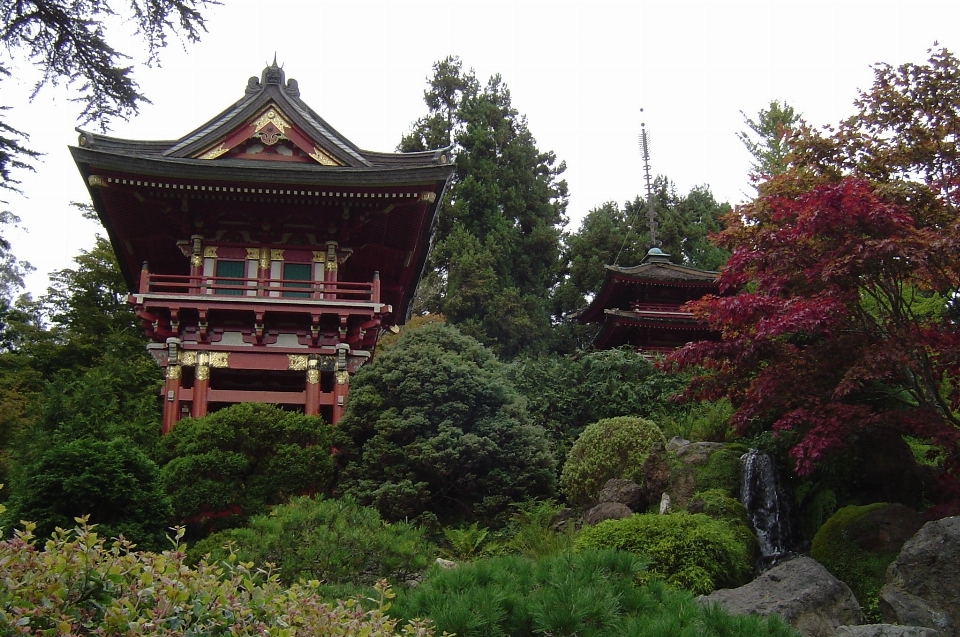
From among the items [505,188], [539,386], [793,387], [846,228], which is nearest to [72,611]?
[793,387]

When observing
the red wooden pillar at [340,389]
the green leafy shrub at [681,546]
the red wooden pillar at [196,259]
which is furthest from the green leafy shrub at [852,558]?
the red wooden pillar at [196,259]

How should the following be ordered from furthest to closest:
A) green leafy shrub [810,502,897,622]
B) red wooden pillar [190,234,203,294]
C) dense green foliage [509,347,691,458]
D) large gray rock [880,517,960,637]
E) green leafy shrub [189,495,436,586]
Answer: dense green foliage [509,347,691,458] → red wooden pillar [190,234,203,294] → green leafy shrub [810,502,897,622] → large gray rock [880,517,960,637] → green leafy shrub [189,495,436,586]

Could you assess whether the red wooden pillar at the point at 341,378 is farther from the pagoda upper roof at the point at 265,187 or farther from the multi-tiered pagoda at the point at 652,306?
the multi-tiered pagoda at the point at 652,306

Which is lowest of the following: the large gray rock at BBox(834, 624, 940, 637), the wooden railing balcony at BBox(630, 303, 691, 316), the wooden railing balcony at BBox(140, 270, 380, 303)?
the large gray rock at BBox(834, 624, 940, 637)

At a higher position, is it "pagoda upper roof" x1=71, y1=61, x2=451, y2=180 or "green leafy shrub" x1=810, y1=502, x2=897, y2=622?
"pagoda upper roof" x1=71, y1=61, x2=451, y2=180

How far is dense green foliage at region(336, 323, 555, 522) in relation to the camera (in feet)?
46.5

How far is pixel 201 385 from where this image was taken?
17422 mm

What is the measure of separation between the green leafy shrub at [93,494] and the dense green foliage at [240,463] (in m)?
3.06

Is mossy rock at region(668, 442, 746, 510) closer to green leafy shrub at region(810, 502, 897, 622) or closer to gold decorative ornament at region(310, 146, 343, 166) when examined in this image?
green leafy shrub at region(810, 502, 897, 622)

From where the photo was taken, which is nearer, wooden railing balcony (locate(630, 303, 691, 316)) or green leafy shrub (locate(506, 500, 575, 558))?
green leafy shrub (locate(506, 500, 575, 558))

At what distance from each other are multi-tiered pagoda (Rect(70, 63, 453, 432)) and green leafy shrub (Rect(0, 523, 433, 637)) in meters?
13.1

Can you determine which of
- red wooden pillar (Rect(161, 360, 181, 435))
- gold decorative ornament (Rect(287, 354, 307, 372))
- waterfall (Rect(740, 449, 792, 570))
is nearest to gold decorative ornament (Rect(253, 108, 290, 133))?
gold decorative ornament (Rect(287, 354, 307, 372))

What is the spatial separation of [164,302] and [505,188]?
75.0ft

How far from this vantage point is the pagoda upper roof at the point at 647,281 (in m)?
28.6
